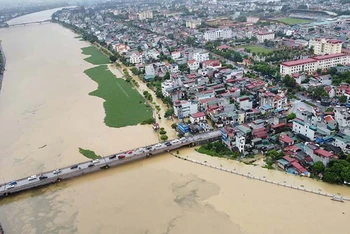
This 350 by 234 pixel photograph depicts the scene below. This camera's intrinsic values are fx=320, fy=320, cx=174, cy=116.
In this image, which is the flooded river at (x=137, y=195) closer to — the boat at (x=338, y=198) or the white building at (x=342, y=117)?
the boat at (x=338, y=198)

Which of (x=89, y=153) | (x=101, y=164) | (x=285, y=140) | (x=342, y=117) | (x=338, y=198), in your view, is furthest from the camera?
(x=89, y=153)

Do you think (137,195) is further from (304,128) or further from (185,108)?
(304,128)

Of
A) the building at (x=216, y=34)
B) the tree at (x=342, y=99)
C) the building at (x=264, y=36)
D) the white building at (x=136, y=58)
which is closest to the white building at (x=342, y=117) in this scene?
the tree at (x=342, y=99)

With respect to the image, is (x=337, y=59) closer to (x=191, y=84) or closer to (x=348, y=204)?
(x=191, y=84)

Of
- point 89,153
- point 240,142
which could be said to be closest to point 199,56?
point 240,142

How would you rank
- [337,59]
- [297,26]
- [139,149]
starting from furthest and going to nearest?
[297,26], [337,59], [139,149]

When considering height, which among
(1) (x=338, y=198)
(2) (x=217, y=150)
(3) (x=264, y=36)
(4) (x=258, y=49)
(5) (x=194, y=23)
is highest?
(5) (x=194, y=23)

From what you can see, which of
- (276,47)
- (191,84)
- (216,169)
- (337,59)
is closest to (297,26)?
(276,47)
